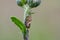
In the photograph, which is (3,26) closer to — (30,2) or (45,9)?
(45,9)

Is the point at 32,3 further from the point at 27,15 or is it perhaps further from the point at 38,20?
the point at 38,20

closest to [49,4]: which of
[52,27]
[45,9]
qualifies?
[45,9]

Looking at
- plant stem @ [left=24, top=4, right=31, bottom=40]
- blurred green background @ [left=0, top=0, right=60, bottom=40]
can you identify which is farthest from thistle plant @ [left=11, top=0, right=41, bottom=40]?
blurred green background @ [left=0, top=0, right=60, bottom=40]

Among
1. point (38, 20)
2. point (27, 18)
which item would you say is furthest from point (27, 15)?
point (38, 20)

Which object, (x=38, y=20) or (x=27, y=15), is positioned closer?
(x=27, y=15)

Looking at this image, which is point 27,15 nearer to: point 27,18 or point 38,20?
point 27,18

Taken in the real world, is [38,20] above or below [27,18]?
below

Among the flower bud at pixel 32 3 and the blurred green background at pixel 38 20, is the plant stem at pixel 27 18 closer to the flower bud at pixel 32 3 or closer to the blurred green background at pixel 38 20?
the flower bud at pixel 32 3

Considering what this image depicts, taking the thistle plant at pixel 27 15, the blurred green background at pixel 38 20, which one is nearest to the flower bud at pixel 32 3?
the thistle plant at pixel 27 15

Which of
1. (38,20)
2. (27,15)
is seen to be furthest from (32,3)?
(38,20)
